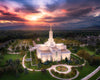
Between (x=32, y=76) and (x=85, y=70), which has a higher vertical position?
(x=85, y=70)

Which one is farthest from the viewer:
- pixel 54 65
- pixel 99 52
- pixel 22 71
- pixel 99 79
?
pixel 99 52

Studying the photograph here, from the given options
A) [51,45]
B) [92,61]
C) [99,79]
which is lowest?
[99,79]

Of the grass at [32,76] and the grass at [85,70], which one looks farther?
the grass at [85,70]

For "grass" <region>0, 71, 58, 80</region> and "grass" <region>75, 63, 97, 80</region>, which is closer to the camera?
"grass" <region>0, 71, 58, 80</region>

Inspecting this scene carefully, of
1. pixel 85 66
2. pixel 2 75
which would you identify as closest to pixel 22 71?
pixel 2 75

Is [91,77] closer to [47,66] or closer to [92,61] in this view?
[92,61]

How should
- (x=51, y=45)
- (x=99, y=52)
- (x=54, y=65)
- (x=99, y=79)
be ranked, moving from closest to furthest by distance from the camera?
(x=99, y=79), (x=54, y=65), (x=51, y=45), (x=99, y=52)

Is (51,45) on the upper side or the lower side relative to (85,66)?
upper

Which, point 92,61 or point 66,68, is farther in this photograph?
point 92,61

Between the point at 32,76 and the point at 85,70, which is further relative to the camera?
the point at 85,70

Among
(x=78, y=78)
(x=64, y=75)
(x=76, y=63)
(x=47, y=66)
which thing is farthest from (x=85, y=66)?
(x=47, y=66)
